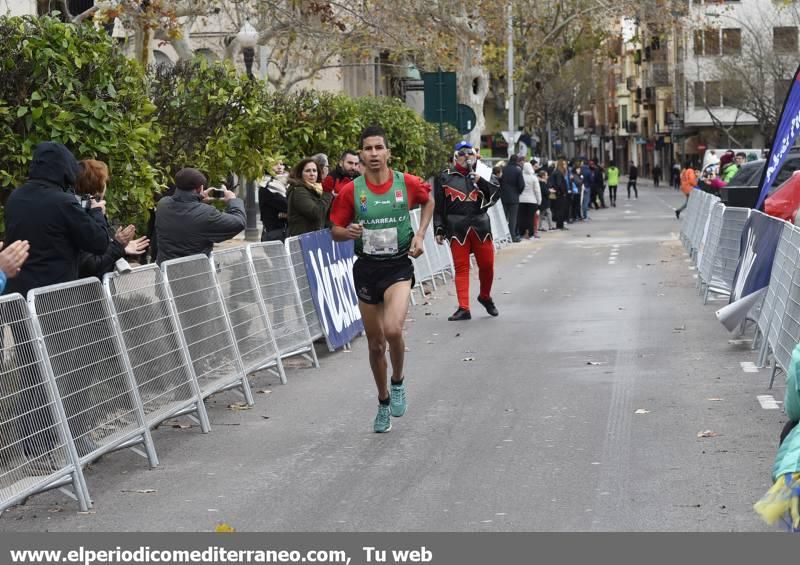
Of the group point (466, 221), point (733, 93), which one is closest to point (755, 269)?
point (466, 221)

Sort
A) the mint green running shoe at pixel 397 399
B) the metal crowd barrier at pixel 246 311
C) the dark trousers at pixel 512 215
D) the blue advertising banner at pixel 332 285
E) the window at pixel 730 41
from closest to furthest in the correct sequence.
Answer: the mint green running shoe at pixel 397 399 < the metal crowd barrier at pixel 246 311 < the blue advertising banner at pixel 332 285 < the dark trousers at pixel 512 215 < the window at pixel 730 41

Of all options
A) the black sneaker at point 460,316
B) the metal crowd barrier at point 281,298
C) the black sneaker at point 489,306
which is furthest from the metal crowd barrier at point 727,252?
the metal crowd barrier at point 281,298

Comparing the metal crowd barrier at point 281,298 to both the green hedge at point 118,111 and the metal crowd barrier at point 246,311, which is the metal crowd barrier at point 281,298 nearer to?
the metal crowd barrier at point 246,311

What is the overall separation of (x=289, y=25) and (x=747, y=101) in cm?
5572

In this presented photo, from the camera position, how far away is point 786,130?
16078 millimetres

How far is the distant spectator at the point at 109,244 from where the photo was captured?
32.2 feet

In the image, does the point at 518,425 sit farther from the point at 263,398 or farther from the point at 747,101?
the point at 747,101

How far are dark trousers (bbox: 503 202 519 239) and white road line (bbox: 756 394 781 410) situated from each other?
24.2 metres

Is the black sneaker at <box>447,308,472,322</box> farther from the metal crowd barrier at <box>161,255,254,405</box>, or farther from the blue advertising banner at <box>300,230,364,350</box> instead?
the metal crowd barrier at <box>161,255,254,405</box>

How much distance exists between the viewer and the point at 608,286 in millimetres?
21891

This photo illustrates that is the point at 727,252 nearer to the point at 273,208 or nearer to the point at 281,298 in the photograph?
the point at 273,208

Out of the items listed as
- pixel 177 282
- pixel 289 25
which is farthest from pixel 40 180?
pixel 289 25

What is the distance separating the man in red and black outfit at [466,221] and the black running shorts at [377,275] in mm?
6839

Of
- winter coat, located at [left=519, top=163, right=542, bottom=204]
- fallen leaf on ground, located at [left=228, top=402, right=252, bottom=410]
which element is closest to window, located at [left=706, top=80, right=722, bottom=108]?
winter coat, located at [left=519, top=163, right=542, bottom=204]
